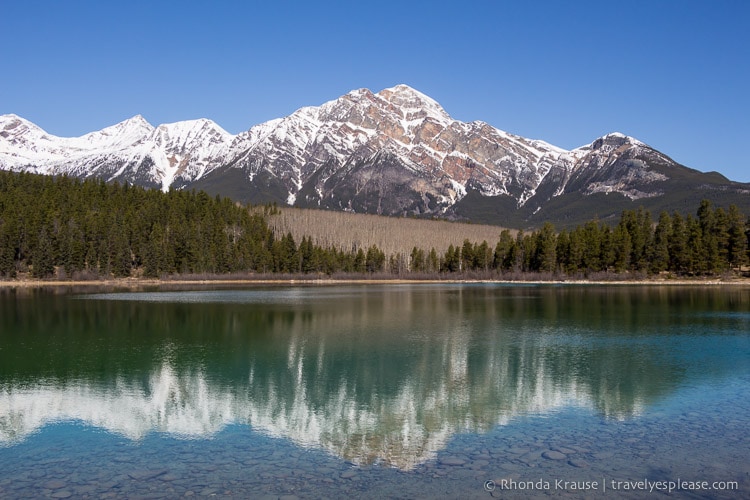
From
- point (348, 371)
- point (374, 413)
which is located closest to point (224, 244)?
point (348, 371)

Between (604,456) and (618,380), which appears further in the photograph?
(618,380)

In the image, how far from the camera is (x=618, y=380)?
27.1 meters

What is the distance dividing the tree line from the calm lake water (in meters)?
91.5

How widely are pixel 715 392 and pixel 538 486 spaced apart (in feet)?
46.1

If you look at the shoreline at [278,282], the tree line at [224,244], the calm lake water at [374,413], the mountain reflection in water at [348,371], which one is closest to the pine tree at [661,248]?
the tree line at [224,244]

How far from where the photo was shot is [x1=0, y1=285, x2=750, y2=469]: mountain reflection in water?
67.3ft

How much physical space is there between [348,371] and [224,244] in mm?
126607

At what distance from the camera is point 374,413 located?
21.6 meters

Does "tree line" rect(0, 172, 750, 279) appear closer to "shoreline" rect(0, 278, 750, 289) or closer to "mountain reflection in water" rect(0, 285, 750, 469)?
"shoreline" rect(0, 278, 750, 289)

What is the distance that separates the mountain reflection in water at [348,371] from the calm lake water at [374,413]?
0.14 meters

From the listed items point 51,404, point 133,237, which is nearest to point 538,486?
point 51,404

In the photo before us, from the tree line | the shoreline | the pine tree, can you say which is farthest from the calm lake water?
the tree line

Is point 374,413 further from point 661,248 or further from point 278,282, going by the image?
point 661,248

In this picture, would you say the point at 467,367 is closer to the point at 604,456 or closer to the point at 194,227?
the point at 604,456
